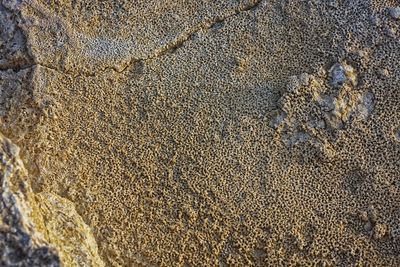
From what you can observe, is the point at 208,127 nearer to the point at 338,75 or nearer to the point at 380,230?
the point at 338,75

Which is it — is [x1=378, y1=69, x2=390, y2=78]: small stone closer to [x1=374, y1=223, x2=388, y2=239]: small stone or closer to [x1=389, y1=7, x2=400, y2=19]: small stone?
[x1=389, y1=7, x2=400, y2=19]: small stone

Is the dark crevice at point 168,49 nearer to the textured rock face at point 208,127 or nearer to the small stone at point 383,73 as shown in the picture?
the textured rock face at point 208,127

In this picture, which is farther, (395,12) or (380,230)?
(395,12)

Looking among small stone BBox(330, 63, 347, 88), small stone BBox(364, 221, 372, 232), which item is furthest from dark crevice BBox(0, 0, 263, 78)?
small stone BBox(364, 221, 372, 232)

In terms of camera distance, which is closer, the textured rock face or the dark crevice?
the textured rock face

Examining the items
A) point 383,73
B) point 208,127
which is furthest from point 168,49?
point 383,73

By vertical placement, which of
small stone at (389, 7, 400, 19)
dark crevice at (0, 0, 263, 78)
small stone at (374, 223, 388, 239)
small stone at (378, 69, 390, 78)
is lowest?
small stone at (374, 223, 388, 239)

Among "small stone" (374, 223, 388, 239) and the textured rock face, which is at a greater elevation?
the textured rock face

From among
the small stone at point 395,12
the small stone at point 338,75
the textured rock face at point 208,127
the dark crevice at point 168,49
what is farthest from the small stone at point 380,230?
the dark crevice at point 168,49
